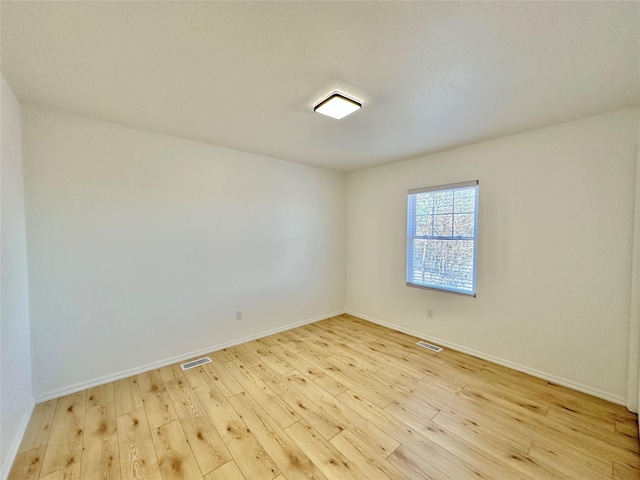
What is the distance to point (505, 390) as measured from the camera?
236 cm

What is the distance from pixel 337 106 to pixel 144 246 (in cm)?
234

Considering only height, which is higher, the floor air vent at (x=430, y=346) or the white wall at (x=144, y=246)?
the white wall at (x=144, y=246)

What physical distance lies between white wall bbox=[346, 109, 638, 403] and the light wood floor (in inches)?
13.0

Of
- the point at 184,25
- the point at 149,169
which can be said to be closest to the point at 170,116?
the point at 149,169

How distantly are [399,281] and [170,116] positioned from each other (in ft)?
11.2

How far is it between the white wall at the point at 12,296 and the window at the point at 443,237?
383cm

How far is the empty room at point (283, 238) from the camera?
4.81ft

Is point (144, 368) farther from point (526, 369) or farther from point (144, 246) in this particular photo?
point (526, 369)

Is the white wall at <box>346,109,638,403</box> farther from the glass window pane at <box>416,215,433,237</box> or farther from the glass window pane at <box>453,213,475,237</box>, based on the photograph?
the glass window pane at <box>416,215,433,237</box>

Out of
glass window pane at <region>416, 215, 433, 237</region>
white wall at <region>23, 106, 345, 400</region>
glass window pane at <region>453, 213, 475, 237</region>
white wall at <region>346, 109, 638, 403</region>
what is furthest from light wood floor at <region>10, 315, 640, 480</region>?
glass window pane at <region>416, 215, 433, 237</region>

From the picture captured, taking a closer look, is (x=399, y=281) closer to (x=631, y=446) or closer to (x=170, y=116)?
(x=631, y=446)

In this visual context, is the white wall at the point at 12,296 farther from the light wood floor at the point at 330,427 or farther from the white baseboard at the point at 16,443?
the light wood floor at the point at 330,427

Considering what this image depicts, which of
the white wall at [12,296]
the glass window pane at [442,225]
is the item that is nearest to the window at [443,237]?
the glass window pane at [442,225]

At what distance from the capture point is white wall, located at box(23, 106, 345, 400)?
7.28 feet
